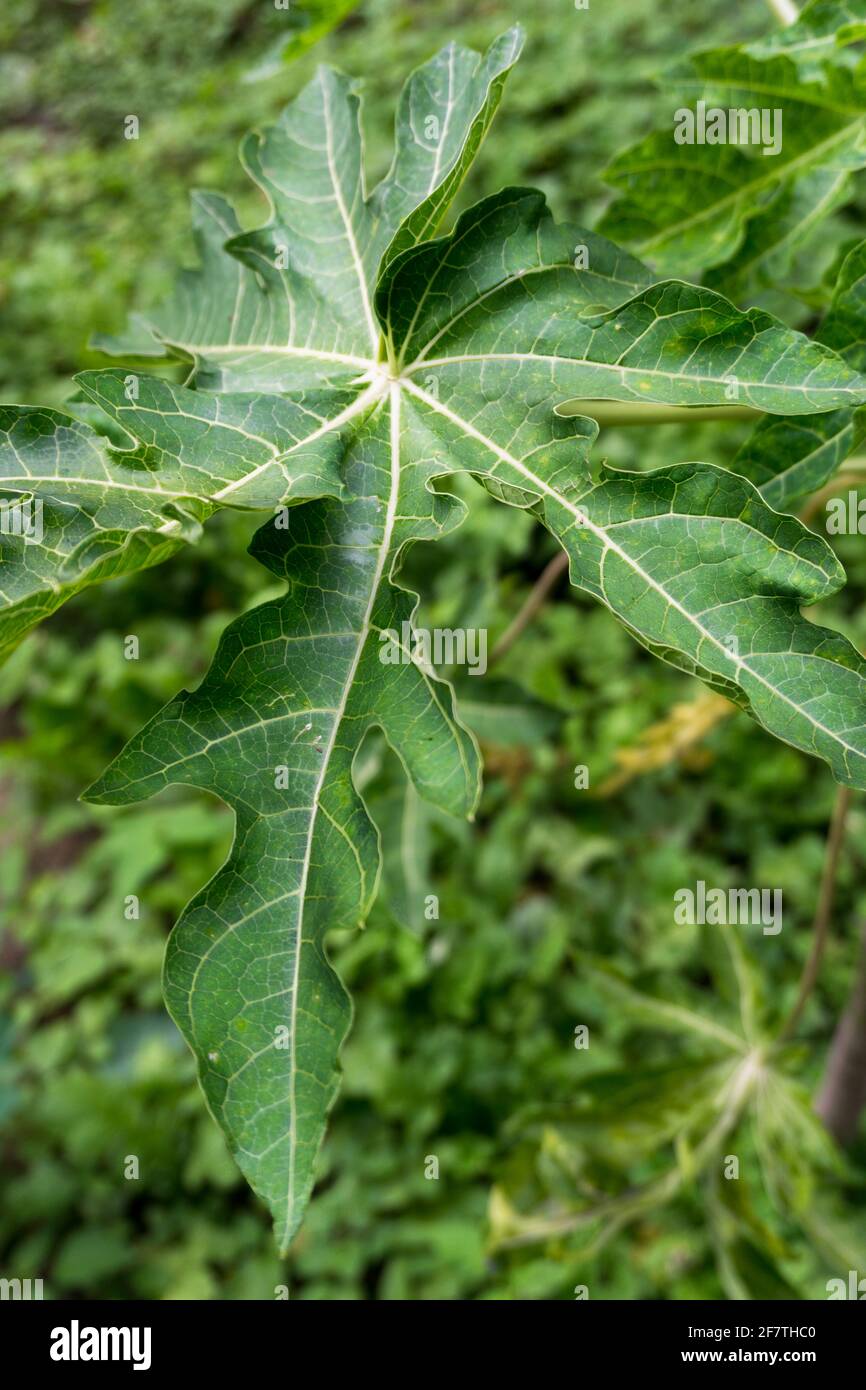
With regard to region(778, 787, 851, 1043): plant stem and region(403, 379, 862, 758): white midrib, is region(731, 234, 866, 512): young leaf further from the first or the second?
region(778, 787, 851, 1043): plant stem

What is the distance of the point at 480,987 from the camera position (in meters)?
2.01

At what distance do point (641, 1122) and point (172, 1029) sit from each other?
4.01 ft

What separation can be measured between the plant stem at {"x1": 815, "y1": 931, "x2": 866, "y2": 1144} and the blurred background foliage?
2.1 inches

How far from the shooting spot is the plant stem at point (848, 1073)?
1244 mm

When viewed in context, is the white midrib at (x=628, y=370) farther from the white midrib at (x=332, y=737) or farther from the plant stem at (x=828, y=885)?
the plant stem at (x=828, y=885)

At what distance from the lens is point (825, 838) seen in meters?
2.10

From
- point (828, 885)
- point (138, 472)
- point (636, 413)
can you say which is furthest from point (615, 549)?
point (828, 885)

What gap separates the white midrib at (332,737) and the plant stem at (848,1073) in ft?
2.59

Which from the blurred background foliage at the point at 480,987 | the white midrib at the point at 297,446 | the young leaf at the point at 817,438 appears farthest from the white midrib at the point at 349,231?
the blurred background foliage at the point at 480,987

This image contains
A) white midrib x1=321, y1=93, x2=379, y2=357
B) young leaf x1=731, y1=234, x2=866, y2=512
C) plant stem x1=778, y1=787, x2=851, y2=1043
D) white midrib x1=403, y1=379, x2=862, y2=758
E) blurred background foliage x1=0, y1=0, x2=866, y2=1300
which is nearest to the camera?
white midrib x1=403, y1=379, x2=862, y2=758

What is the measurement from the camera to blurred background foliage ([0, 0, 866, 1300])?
137cm

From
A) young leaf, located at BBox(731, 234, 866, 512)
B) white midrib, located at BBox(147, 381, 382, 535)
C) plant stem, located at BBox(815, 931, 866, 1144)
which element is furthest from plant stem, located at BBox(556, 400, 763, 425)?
plant stem, located at BBox(815, 931, 866, 1144)
